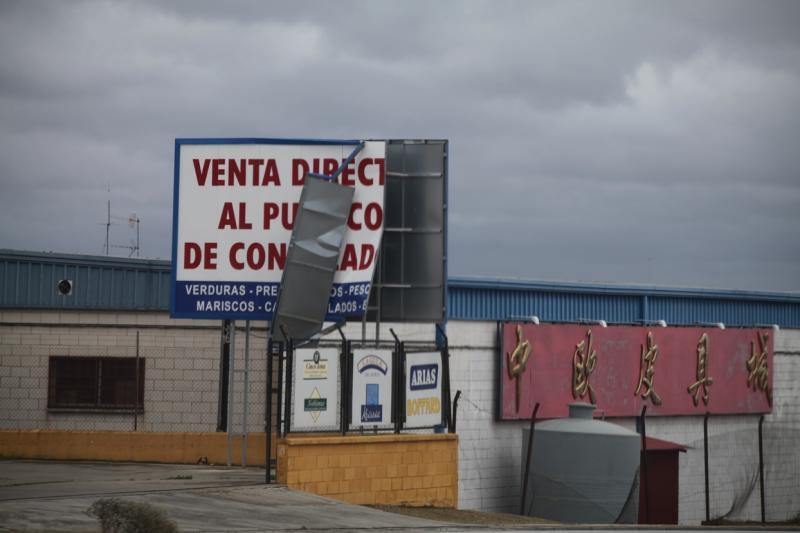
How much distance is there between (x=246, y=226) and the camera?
79.0 feet

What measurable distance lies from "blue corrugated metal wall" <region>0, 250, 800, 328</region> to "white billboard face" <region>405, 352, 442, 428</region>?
4938 mm

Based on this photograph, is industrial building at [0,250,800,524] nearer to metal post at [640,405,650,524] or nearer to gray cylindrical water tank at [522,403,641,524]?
gray cylindrical water tank at [522,403,641,524]

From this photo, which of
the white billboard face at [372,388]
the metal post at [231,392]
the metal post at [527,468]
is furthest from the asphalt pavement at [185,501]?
the metal post at [527,468]

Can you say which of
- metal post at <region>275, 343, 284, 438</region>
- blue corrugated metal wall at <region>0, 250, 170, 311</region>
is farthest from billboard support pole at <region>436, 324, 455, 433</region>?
blue corrugated metal wall at <region>0, 250, 170, 311</region>

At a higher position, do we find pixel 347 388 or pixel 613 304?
pixel 613 304

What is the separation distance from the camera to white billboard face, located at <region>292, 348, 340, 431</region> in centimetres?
2132

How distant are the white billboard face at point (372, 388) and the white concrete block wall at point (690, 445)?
5.67 metres

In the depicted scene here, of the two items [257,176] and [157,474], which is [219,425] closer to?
[157,474]

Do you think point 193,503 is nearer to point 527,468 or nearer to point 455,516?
point 455,516

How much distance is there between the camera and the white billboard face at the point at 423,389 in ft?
76.6

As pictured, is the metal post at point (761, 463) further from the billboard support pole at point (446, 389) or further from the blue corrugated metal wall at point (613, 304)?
the billboard support pole at point (446, 389)

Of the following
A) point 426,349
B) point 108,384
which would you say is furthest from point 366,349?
point 108,384

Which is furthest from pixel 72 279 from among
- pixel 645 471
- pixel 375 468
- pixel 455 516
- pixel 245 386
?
pixel 645 471

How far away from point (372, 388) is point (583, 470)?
7.30 m
